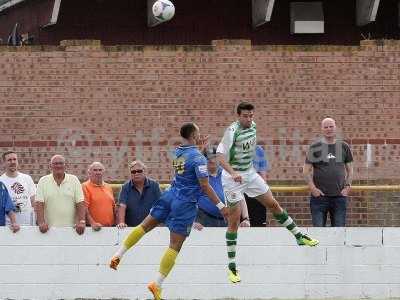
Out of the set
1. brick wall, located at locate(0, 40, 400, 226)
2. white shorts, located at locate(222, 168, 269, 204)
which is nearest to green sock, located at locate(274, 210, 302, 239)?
white shorts, located at locate(222, 168, 269, 204)

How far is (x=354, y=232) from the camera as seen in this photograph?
625 inches

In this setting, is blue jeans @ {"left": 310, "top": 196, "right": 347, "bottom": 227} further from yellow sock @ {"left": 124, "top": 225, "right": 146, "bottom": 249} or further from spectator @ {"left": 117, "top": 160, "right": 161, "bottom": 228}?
yellow sock @ {"left": 124, "top": 225, "right": 146, "bottom": 249}

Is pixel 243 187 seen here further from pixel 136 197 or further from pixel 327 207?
pixel 327 207

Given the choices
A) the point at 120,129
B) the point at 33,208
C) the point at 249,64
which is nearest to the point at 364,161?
the point at 249,64

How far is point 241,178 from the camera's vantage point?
14.7 meters

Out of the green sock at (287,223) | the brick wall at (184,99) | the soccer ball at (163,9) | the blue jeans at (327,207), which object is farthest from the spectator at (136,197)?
the soccer ball at (163,9)

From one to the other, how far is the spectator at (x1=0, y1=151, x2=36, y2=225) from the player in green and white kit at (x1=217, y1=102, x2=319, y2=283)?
8.73 ft

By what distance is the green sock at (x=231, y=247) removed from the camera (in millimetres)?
14922

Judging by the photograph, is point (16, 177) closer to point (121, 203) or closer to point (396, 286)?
point (121, 203)

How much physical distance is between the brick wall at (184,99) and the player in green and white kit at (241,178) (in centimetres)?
559

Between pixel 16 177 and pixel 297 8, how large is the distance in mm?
9337

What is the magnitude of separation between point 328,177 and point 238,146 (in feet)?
7.50

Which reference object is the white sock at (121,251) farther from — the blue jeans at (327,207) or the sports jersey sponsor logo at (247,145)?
the blue jeans at (327,207)

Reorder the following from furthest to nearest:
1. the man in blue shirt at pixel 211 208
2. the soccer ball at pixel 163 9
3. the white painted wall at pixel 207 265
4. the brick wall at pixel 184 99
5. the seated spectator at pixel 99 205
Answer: the soccer ball at pixel 163 9 < the brick wall at pixel 184 99 < the man in blue shirt at pixel 211 208 < the seated spectator at pixel 99 205 < the white painted wall at pixel 207 265
